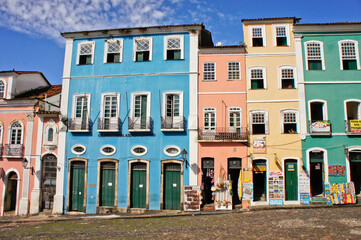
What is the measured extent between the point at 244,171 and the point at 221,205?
7.77 ft

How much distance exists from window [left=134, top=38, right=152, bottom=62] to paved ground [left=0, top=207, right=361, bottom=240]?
396 inches

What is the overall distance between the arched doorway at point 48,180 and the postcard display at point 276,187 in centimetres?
1358

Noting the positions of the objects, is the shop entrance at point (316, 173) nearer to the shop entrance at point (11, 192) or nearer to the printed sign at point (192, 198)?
the printed sign at point (192, 198)

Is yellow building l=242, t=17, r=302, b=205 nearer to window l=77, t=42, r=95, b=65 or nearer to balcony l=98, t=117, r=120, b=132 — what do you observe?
balcony l=98, t=117, r=120, b=132

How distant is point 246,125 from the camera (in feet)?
56.6

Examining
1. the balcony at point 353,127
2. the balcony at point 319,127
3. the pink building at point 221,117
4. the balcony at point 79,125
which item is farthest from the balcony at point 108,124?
the balcony at point 353,127

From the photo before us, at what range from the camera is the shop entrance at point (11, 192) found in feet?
64.0

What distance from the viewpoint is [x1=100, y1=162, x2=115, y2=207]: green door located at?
704 inches

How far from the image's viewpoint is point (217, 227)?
12852 mm

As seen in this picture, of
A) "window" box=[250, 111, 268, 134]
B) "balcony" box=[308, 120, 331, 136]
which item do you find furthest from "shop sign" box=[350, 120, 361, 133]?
"window" box=[250, 111, 268, 134]

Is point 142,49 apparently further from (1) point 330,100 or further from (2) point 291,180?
(2) point 291,180

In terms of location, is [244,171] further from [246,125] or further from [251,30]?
[251,30]

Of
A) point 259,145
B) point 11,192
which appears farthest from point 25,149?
point 259,145

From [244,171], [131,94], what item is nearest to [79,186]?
[131,94]
